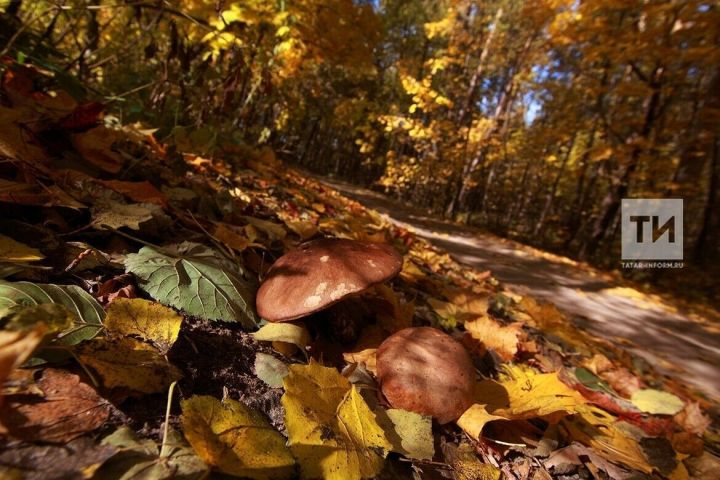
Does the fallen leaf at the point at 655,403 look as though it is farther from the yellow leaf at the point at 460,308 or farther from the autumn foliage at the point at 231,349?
the yellow leaf at the point at 460,308

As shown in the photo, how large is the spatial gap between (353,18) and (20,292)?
559 centimetres

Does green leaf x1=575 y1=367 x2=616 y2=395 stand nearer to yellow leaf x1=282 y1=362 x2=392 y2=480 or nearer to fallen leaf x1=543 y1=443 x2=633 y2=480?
fallen leaf x1=543 y1=443 x2=633 y2=480

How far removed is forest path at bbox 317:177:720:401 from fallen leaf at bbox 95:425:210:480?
3198 millimetres

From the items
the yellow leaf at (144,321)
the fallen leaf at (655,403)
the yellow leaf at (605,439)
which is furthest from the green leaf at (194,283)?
the fallen leaf at (655,403)

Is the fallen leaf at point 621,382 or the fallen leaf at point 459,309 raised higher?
the fallen leaf at point 459,309

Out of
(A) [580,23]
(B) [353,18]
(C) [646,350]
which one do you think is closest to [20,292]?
(C) [646,350]

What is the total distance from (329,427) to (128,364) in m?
0.36

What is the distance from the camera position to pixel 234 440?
1.94 ft

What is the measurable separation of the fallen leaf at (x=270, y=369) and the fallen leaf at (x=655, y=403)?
1.44 metres

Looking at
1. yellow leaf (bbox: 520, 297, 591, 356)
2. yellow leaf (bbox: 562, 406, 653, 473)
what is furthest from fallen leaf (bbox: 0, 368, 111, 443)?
yellow leaf (bbox: 520, 297, 591, 356)

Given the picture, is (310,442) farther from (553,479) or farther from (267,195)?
(267,195)

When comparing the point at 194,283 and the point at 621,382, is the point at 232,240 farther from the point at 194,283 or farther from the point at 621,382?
the point at 621,382

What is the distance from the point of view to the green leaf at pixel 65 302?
0.64 meters

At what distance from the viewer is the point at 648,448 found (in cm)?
111
